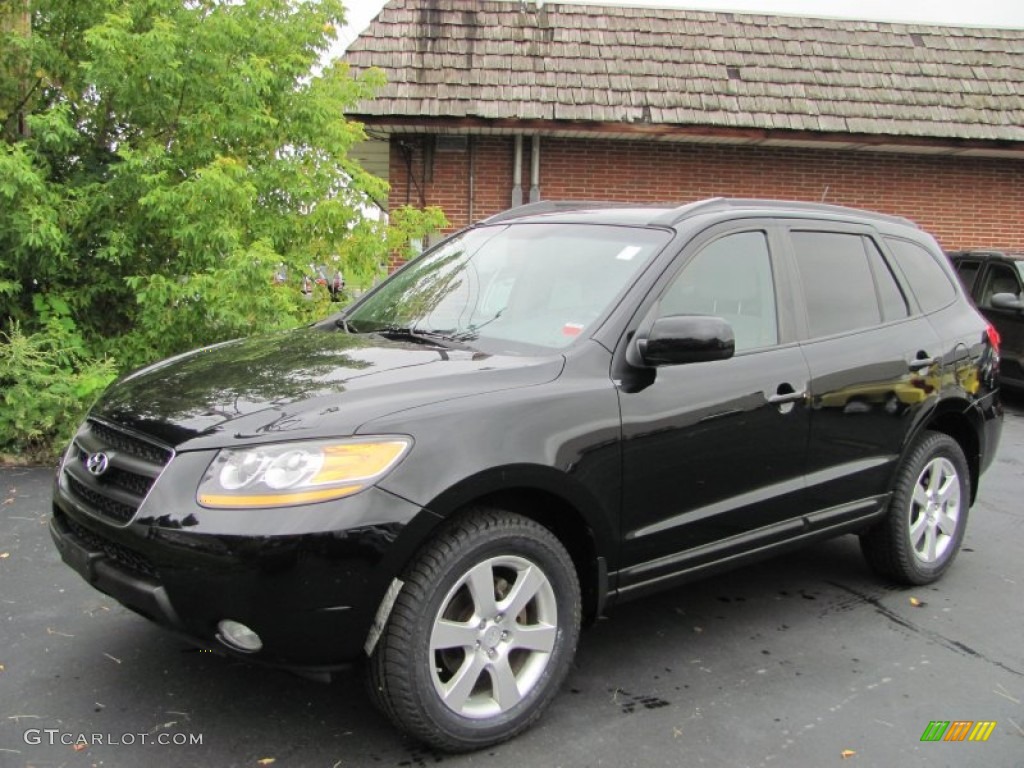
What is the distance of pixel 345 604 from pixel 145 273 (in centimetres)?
491

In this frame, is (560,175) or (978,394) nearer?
(978,394)

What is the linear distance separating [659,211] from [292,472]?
1.93 metres

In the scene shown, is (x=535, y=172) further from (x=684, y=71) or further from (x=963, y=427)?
(x=963, y=427)

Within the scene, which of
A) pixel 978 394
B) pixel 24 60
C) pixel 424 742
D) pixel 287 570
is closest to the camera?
pixel 287 570

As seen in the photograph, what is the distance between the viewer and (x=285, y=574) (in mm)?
2342

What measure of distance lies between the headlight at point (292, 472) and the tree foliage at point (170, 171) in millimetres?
3662


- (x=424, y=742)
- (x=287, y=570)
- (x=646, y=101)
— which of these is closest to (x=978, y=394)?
(x=424, y=742)

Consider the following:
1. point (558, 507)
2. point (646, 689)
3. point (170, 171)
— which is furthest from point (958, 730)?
point (170, 171)

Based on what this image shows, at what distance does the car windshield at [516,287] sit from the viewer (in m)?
3.25

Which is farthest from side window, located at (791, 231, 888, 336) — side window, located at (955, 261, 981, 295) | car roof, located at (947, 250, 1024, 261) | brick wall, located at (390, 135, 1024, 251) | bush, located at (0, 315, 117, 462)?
brick wall, located at (390, 135, 1024, 251)

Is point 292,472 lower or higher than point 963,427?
higher

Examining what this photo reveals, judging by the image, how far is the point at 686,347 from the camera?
9.59 ft

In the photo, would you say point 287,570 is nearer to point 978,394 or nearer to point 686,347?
point 686,347

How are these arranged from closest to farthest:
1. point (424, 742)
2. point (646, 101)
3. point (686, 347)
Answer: point (424, 742) → point (686, 347) → point (646, 101)
